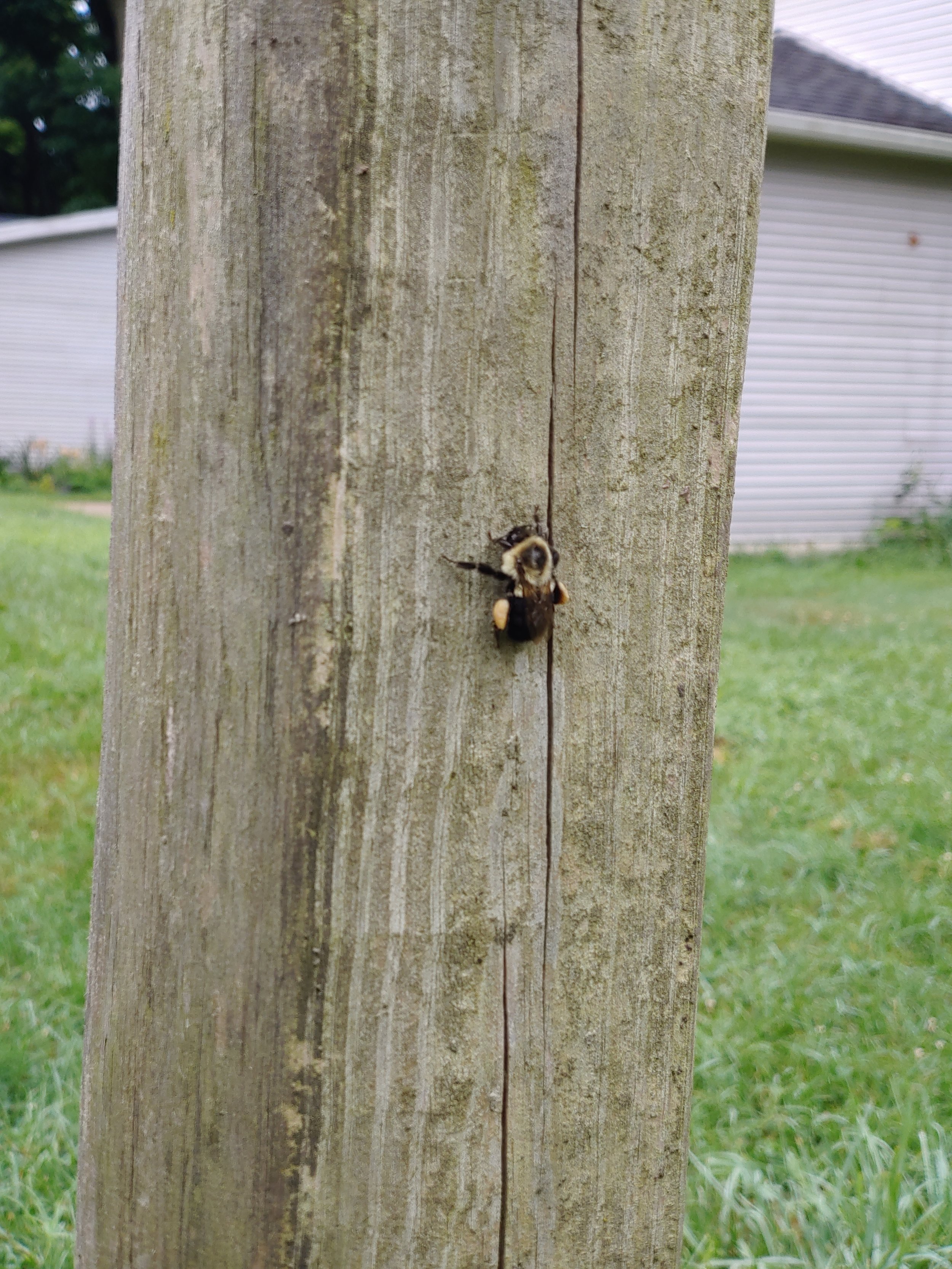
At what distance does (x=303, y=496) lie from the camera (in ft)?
2.79

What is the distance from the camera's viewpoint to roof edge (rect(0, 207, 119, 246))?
65.2 ft

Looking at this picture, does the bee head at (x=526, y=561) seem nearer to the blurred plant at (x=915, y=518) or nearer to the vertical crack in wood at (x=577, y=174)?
the vertical crack in wood at (x=577, y=174)

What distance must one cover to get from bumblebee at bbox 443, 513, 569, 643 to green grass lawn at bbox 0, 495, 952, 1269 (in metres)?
1.60

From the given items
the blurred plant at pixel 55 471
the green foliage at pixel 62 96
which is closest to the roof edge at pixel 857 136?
the blurred plant at pixel 55 471

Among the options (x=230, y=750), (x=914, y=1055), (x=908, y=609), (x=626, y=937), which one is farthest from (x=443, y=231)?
(x=908, y=609)

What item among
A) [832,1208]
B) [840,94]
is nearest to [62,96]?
[840,94]

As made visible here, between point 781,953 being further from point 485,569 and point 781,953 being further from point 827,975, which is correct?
point 485,569

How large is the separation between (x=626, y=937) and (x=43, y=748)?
409cm

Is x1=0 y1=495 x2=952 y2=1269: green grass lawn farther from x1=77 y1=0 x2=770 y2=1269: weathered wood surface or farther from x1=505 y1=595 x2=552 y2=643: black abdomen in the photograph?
x1=505 y1=595 x2=552 y2=643: black abdomen

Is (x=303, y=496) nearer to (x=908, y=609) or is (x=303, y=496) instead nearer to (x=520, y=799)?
(x=520, y=799)

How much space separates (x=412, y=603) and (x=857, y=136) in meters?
12.3

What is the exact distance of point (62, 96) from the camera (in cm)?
3466

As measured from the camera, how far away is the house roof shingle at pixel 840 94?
12.0m

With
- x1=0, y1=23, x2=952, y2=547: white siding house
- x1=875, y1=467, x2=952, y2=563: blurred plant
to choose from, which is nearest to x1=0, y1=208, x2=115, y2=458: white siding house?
x1=0, y1=23, x2=952, y2=547: white siding house
